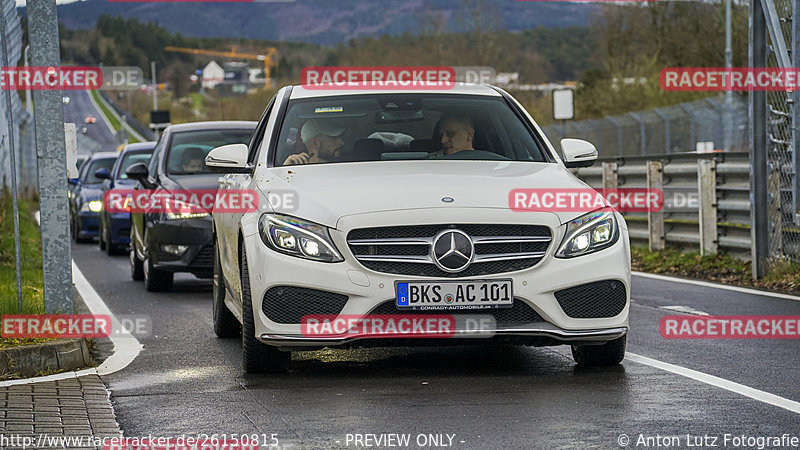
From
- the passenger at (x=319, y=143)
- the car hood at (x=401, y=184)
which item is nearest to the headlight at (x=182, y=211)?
the passenger at (x=319, y=143)

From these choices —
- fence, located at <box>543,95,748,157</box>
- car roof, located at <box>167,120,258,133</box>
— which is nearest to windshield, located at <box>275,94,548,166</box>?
car roof, located at <box>167,120,258,133</box>

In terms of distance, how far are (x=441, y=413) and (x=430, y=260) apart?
106 centimetres

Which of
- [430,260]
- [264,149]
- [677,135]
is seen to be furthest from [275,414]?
[677,135]

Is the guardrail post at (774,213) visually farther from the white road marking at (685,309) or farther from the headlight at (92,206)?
the headlight at (92,206)

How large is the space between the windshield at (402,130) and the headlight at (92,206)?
17401 millimetres

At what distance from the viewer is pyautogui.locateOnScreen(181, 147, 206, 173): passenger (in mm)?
15383

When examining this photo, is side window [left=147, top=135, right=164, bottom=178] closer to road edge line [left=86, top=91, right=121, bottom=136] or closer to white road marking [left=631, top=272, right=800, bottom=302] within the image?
white road marking [left=631, top=272, right=800, bottom=302]

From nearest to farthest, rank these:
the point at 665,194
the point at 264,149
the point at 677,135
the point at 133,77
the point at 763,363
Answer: the point at 763,363
the point at 264,149
the point at 665,194
the point at 677,135
the point at 133,77

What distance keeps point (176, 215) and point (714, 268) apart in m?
5.63

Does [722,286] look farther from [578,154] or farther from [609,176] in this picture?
[609,176]

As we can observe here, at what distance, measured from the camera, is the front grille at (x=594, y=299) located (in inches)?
292

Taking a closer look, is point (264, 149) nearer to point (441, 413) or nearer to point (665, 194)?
point (441, 413)

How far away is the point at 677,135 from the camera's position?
3431 cm

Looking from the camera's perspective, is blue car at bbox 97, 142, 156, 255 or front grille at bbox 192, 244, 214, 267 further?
blue car at bbox 97, 142, 156, 255
